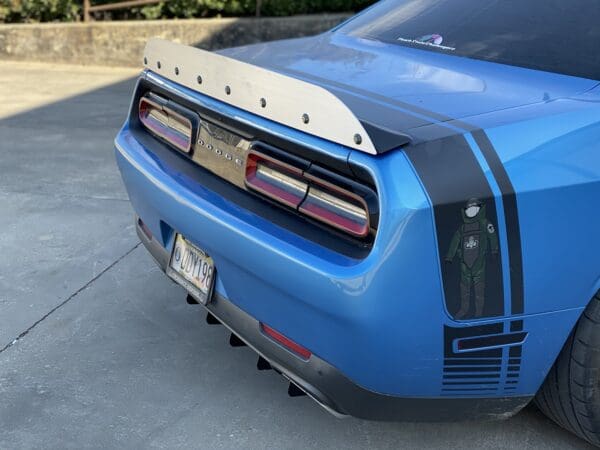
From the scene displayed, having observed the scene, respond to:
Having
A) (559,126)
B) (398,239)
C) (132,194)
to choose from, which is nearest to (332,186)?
(398,239)

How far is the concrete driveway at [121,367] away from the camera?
2.56m

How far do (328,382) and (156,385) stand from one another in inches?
38.0

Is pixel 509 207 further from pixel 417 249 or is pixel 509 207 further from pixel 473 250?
pixel 417 249

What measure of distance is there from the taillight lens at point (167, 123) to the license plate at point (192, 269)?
1.17 ft

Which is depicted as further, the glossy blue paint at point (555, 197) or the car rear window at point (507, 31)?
the car rear window at point (507, 31)

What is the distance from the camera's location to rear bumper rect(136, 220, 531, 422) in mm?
2090

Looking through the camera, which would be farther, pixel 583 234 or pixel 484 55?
pixel 484 55

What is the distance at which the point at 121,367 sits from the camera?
9.64 ft

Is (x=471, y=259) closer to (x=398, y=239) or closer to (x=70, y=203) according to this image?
(x=398, y=239)

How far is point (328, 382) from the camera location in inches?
82.6

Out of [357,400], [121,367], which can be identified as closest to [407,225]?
[357,400]

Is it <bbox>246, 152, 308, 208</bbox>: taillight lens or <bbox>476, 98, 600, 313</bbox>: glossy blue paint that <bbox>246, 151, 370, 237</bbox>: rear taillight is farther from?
<bbox>476, 98, 600, 313</bbox>: glossy blue paint

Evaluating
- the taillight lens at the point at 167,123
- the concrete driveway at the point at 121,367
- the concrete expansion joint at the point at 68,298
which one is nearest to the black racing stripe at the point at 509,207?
the concrete driveway at the point at 121,367

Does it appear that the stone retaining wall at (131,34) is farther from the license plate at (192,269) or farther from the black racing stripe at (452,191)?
the black racing stripe at (452,191)
